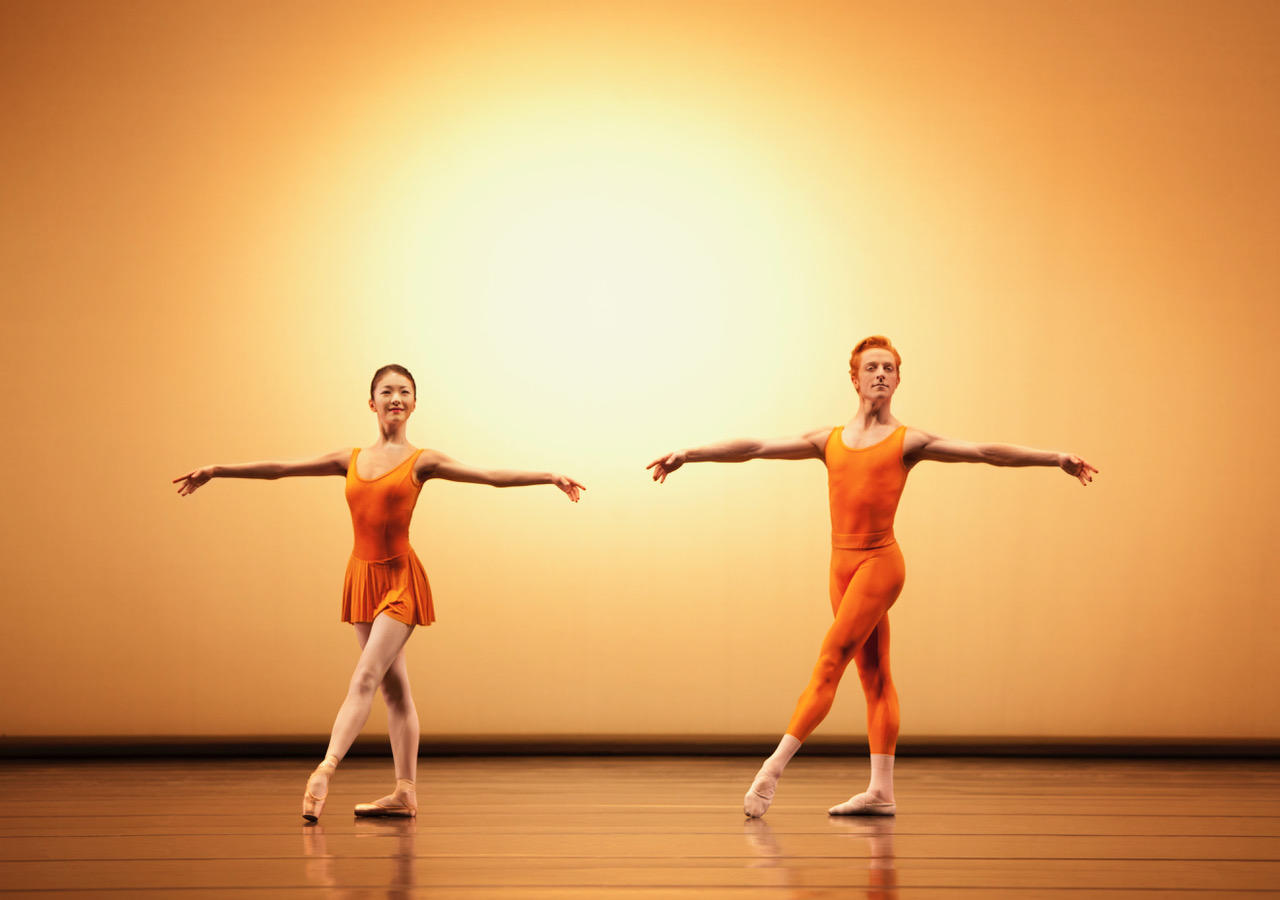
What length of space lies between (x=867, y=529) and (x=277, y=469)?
2.02 meters

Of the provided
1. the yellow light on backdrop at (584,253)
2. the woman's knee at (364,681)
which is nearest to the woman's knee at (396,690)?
the woman's knee at (364,681)

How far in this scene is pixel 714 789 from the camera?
180 inches

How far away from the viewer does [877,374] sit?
3.96 m

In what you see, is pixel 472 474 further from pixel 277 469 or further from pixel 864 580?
pixel 864 580

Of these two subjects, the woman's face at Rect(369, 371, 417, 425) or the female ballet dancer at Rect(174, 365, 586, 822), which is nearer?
the female ballet dancer at Rect(174, 365, 586, 822)

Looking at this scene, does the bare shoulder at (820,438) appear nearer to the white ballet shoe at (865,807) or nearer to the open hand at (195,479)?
the white ballet shoe at (865,807)

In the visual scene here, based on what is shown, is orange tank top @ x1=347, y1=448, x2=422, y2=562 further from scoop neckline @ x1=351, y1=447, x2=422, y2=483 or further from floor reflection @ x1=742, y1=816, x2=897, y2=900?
floor reflection @ x1=742, y1=816, x2=897, y2=900

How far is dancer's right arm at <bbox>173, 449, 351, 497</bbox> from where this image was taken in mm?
4137

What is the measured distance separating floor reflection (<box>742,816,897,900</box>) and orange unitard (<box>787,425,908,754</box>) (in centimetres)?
29

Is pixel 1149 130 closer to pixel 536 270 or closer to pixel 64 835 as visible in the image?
pixel 536 270

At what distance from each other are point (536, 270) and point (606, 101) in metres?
0.91

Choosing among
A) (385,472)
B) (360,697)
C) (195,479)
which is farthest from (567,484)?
(195,479)

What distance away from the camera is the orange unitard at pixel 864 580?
151 inches

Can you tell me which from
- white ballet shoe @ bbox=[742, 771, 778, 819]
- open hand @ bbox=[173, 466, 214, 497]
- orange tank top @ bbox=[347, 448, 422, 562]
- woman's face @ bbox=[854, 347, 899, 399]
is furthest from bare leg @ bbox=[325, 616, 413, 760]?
woman's face @ bbox=[854, 347, 899, 399]
